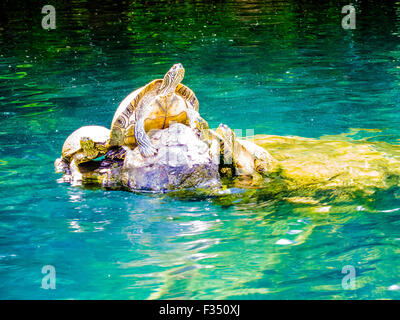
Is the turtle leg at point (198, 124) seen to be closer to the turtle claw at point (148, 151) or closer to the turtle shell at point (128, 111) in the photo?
the turtle shell at point (128, 111)

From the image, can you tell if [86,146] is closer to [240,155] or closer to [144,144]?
[144,144]

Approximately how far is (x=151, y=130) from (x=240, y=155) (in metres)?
0.99

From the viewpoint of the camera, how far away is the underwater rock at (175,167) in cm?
498

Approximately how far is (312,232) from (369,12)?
56.8 ft

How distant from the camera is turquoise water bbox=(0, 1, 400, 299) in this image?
3744mm

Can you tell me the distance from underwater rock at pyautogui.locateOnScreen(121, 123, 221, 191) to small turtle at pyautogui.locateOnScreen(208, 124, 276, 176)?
0.13 m

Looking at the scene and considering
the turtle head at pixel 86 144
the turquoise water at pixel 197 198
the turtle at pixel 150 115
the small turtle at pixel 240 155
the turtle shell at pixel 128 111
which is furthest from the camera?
the turtle head at pixel 86 144

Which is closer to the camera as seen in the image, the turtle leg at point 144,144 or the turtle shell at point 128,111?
the turtle leg at point 144,144

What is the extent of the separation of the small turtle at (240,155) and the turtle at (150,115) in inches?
12.0

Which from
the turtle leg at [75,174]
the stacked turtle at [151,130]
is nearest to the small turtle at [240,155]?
the stacked turtle at [151,130]

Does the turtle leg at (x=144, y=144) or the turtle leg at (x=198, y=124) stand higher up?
the turtle leg at (x=198, y=124)

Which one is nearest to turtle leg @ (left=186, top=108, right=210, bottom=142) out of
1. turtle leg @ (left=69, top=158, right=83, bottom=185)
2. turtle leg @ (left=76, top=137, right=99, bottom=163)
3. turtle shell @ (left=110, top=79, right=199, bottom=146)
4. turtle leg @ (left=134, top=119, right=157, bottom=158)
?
turtle shell @ (left=110, top=79, right=199, bottom=146)

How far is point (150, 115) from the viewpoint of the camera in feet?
17.4
